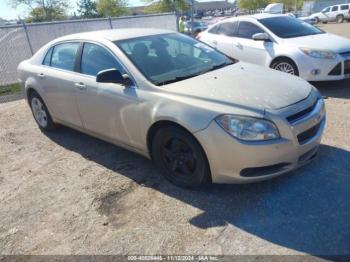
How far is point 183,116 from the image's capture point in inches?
128

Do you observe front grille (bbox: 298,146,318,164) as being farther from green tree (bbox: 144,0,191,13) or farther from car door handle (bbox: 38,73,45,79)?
green tree (bbox: 144,0,191,13)

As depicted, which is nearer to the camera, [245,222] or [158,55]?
[245,222]

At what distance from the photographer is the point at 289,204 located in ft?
10.5

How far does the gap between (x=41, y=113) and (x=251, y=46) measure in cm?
453

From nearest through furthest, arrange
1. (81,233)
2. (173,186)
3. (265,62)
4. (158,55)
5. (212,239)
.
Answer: (212,239) < (81,233) < (173,186) < (158,55) < (265,62)

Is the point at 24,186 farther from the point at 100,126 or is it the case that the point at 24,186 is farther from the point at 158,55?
the point at 158,55

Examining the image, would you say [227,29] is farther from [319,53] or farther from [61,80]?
[61,80]

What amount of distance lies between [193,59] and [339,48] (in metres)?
3.77

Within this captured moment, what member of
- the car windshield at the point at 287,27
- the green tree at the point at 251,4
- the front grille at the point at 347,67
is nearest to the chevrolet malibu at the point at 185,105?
the front grille at the point at 347,67

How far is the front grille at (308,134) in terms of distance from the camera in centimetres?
320

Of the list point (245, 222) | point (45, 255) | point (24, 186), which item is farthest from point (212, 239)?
point (24, 186)

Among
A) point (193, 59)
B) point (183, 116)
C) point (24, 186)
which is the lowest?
point (24, 186)

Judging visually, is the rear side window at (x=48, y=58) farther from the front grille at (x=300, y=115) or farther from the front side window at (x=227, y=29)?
the front side window at (x=227, y=29)

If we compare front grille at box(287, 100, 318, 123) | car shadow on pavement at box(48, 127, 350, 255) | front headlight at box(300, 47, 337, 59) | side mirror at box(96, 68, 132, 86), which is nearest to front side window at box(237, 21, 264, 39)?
front headlight at box(300, 47, 337, 59)
